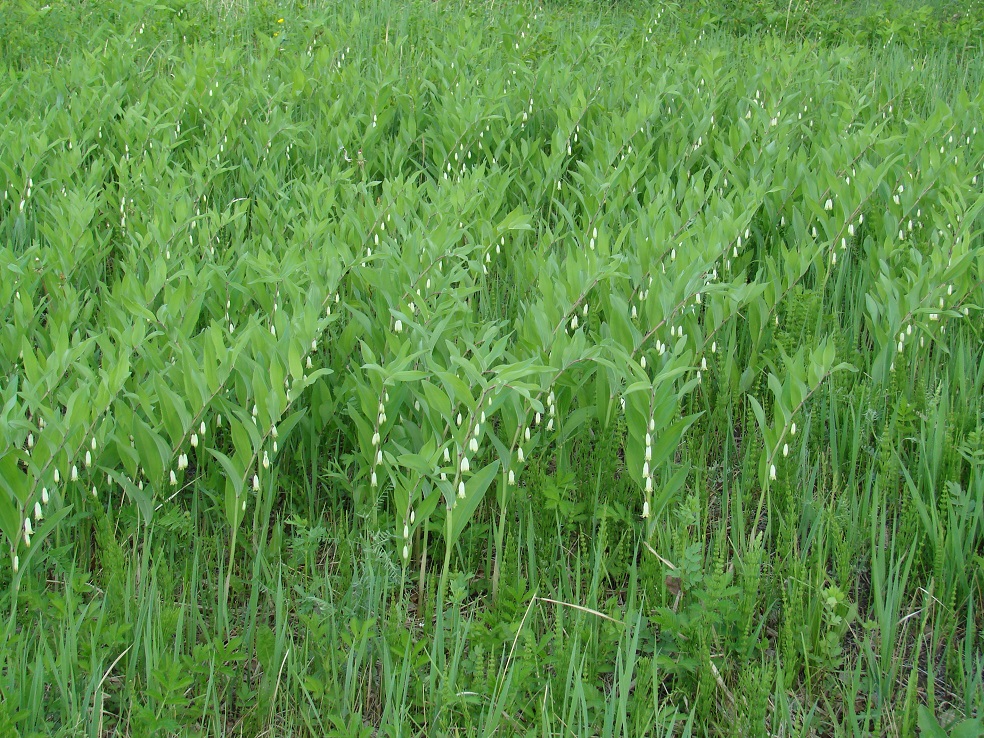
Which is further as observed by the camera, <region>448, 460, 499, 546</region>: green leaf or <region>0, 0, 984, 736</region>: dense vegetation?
<region>448, 460, 499, 546</region>: green leaf

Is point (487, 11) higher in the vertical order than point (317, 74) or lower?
higher

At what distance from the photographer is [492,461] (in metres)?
2.56

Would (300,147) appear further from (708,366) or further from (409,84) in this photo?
(708,366)

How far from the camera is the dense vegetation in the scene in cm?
195

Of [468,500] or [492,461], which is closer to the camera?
[468,500]

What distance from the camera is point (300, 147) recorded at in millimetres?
4746

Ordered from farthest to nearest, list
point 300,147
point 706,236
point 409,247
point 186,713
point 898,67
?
point 898,67 < point 300,147 < point 706,236 < point 409,247 < point 186,713

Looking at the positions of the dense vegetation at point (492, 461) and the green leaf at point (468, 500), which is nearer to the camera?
the dense vegetation at point (492, 461)

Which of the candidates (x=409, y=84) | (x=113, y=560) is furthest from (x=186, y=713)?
(x=409, y=84)

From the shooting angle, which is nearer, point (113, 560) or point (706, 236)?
point (113, 560)

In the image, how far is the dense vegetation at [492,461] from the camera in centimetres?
195

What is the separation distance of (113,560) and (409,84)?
13.2ft

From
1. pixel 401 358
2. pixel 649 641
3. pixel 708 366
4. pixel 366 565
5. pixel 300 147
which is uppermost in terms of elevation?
pixel 300 147

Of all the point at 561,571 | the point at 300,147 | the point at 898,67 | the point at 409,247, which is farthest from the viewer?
the point at 898,67
